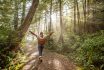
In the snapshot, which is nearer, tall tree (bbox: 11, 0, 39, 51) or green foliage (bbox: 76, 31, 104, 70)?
green foliage (bbox: 76, 31, 104, 70)

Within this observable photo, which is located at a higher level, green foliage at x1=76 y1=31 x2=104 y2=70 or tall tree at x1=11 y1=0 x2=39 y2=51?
tall tree at x1=11 y1=0 x2=39 y2=51

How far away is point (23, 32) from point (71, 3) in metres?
18.1

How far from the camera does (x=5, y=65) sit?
11.1m

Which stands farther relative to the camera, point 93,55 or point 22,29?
point 22,29

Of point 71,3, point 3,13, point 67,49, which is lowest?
point 67,49

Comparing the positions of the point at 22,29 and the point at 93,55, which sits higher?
the point at 22,29

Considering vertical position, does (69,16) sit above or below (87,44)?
above

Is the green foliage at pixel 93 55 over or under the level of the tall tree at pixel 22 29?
under

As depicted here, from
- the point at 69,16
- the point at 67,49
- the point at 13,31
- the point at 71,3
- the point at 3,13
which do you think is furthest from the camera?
the point at 69,16

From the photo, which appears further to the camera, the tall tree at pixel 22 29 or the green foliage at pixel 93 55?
the tall tree at pixel 22 29

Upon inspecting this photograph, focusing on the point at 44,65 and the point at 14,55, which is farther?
the point at 14,55

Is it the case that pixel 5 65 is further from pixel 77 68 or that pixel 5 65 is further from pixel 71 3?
pixel 71 3

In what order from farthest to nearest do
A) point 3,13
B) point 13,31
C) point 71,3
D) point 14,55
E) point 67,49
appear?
point 71,3
point 67,49
point 14,55
point 13,31
point 3,13

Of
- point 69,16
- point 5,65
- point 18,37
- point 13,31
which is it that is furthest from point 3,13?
point 69,16
